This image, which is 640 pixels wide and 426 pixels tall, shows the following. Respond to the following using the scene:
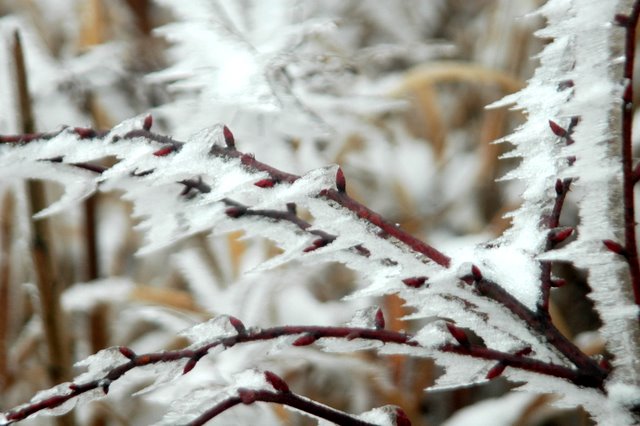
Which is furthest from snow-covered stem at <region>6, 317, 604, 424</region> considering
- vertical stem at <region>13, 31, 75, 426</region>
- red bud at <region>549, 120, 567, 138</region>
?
vertical stem at <region>13, 31, 75, 426</region>

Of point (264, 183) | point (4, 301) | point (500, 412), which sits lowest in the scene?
point (500, 412)

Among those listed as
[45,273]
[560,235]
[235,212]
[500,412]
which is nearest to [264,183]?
[235,212]

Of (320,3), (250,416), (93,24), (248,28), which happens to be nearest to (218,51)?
(248,28)

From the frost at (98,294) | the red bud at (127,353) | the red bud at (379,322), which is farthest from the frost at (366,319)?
the frost at (98,294)

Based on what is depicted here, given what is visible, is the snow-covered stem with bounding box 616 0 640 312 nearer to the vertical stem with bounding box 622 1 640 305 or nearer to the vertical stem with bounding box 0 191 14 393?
the vertical stem with bounding box 622 1 640 305

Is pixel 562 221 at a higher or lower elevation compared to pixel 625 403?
lower

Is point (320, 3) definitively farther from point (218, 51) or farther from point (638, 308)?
point (638, 308)

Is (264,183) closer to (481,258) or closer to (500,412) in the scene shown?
(481,258)

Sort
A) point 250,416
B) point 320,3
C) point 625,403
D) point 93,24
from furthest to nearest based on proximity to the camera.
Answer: point 320,3 < point 93,24 < point 250,416 < point 625,403
